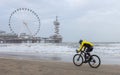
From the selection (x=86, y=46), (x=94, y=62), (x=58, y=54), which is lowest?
(x=58, y=54)

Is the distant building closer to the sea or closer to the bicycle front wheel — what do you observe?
the sea

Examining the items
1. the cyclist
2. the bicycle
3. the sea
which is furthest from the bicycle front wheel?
the sea

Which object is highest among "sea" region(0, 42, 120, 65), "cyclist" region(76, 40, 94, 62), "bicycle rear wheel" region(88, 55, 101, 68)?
"cyclist" region(76, 40, 94, 62)

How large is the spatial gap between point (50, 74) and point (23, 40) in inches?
Result: 4060

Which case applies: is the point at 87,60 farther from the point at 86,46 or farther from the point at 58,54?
the point at 58,54

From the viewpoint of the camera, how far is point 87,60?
13211mm

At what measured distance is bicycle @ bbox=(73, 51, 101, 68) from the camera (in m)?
12.9

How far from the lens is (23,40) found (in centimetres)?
11200

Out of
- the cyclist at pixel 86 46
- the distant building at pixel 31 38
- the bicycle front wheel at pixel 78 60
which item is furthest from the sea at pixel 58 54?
the distant building at pixel 31 38

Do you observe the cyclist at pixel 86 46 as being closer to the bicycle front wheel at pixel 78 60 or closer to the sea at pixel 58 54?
the bicycle front wheel at pixel 78 60

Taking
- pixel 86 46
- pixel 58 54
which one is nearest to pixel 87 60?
pixel 86 46

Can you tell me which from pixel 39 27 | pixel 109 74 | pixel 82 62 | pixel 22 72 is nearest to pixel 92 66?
pixel 82 62

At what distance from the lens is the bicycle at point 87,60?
42.4 feet

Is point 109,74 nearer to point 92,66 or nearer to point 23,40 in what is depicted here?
point 92,66
